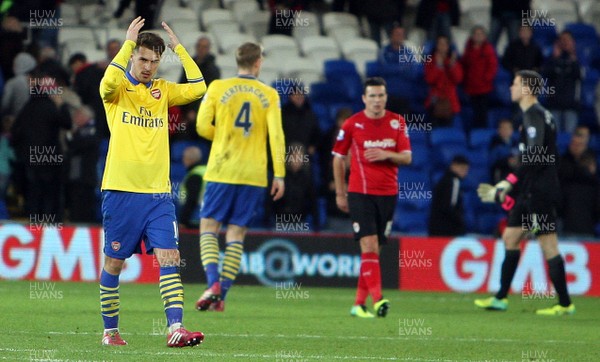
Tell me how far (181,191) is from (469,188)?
188 inches

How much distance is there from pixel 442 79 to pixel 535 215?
7.69 metres

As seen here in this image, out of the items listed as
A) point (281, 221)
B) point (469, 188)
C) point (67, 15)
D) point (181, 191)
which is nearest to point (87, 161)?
point (181, 191)

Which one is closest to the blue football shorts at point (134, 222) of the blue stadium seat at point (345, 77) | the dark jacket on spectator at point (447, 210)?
the dark jacket on spectator at point (447, 210)

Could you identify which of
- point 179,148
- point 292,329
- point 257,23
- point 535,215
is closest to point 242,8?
point 257,23

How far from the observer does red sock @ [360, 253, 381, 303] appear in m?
12.3

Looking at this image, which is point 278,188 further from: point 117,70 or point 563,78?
point 563,78

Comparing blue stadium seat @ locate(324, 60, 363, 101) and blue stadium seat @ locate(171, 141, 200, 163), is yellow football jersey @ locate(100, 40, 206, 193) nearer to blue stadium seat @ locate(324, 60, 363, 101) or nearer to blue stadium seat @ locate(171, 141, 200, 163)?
blue stadium seat @ locate(171, 141, 200, 163)

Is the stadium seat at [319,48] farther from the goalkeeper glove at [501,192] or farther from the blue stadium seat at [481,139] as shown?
the goalkeeper glove at [501,192]

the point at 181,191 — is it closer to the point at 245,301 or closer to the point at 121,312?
the point at 245,301

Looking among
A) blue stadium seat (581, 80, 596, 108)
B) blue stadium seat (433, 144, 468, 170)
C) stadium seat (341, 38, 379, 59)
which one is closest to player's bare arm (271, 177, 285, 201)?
blue stadium seat (433, 144, 468, 170)

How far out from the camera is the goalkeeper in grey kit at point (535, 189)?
13.1 metres

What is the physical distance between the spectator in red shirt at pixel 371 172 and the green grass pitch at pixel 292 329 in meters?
0.63

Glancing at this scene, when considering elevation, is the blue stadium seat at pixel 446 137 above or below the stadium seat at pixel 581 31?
below

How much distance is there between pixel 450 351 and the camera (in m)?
9.49
